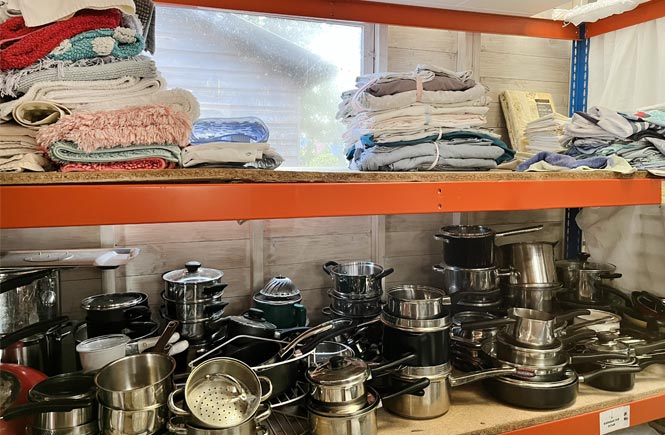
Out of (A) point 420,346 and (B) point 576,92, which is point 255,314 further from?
(B) point 576,92

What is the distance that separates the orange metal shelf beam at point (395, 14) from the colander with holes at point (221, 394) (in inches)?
41.6

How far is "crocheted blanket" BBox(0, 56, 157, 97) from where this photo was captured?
876mm

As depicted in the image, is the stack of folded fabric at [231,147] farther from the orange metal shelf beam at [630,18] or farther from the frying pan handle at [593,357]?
the orange metal shelf beam at [630,18]

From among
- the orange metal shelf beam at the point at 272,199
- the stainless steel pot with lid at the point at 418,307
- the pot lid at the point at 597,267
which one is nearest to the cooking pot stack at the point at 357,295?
the stainless steel pot with lid at the point at 418,307

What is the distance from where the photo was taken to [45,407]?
0.89 m

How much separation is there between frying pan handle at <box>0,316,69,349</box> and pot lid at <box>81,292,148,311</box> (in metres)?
0.07

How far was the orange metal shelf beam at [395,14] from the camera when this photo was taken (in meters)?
1.50

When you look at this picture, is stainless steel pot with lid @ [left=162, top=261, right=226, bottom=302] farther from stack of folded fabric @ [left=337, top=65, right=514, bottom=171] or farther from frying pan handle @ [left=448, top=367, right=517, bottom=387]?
frying pan handle @ [left=448, top=367, right=517, bottom=387]

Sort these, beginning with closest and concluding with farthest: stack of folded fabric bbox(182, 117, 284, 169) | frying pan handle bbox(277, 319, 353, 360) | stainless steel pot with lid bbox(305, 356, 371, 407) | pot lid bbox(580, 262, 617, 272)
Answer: stack of folded fabric bbox(182, 117, 284, 169), stainless steel pot with lid bbox(305, 356, 371, 407), frying pan handle bbox(277, 319, 353, 360), pot lid bbox(580, 262, 617, 272)

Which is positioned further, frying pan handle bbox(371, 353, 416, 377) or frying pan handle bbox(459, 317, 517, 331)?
frying pan handle bbox(459, 317, 517, 331)

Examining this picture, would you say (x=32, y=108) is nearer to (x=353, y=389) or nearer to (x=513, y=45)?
(x=353, y=389)

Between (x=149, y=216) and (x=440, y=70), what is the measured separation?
85cm

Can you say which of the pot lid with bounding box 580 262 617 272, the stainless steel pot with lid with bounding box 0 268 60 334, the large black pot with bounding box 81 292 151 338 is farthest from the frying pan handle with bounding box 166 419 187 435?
the pot lid with bounding box 580 262 617 272

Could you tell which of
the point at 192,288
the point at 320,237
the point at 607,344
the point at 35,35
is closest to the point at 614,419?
the point at 607,344
